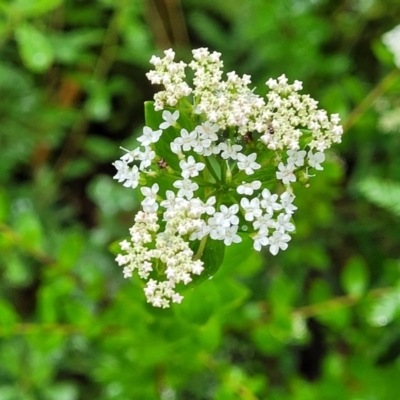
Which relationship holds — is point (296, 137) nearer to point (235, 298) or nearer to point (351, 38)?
point (235, 298)

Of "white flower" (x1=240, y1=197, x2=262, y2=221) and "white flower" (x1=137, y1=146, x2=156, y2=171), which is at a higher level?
"white flower" (x1=137, y1=146, x2=156, y2=171)

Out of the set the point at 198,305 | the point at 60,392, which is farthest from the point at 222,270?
the point at 60,392

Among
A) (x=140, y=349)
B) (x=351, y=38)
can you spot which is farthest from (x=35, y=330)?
(x=351, y=38)

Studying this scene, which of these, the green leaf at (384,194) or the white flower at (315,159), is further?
the green leaf at (384,194)

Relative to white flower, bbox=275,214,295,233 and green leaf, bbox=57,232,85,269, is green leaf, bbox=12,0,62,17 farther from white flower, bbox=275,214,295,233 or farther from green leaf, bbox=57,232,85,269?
white flower, bbox=275,214,295,233

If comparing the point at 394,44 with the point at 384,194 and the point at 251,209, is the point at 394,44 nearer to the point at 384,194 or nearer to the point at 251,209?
the point at 384,194

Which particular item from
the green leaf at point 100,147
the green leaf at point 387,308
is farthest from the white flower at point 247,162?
the green leaf at point 100,147

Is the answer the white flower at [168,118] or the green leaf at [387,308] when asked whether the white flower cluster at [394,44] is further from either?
the white flower at [168,118]

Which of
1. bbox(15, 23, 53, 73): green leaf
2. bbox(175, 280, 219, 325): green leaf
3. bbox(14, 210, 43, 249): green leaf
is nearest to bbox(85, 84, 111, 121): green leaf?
bbox(15, 23, 53, 73): green leaf
